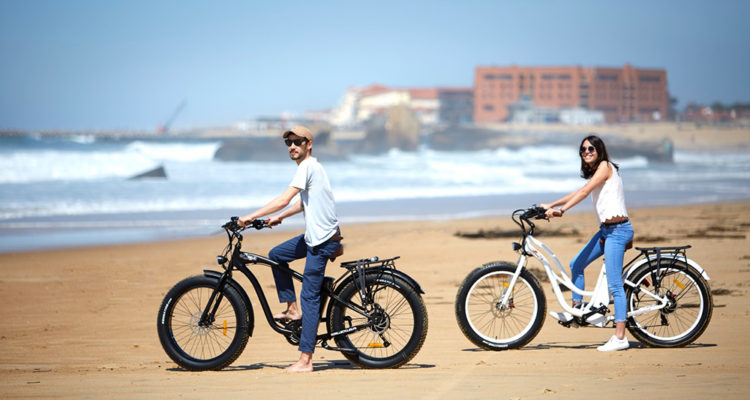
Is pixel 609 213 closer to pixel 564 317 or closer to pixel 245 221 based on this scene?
pixel 564 317

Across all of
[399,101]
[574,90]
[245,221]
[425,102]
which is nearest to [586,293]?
[245,221]

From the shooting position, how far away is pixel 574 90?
158 metres

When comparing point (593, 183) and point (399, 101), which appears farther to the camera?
point (399, 101)

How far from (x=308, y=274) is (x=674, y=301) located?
266 centimetres

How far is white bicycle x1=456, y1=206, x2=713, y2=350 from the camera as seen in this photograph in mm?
5852

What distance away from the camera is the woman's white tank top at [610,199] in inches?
227

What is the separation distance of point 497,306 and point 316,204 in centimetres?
159

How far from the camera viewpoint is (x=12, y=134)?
141 meters

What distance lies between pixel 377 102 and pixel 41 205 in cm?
15703

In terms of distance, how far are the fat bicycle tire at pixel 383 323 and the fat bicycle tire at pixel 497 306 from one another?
24.7 inches

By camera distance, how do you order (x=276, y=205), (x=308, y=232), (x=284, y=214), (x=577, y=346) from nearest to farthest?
(x=276, y=205) → (x=308, y=232) → (x=284, y=214) → (x=577, y=346)

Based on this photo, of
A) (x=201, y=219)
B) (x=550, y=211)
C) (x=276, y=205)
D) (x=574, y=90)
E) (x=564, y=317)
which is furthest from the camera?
(x=574, y=90)

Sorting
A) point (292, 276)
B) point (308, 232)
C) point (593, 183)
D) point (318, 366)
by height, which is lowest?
point (318, 366)

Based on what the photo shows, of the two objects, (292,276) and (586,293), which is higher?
(292,276)
